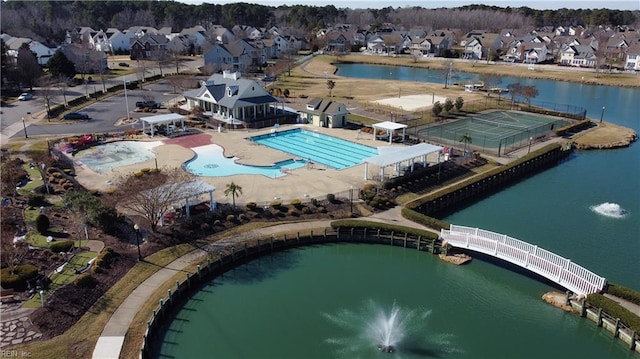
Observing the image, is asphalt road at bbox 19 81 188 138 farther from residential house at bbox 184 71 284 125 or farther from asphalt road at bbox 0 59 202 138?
residential house at bbox 184 71 284 125

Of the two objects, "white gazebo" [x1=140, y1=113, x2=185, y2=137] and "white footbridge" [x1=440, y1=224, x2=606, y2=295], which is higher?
"white gazebo" [x1=140, y1=113, x2=185, y2=137]

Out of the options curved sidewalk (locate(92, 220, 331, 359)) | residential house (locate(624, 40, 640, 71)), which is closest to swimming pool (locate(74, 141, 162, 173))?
curved sidewalk (locate(92, 220, 331, 359))

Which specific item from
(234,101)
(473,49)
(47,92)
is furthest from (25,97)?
(473,49)

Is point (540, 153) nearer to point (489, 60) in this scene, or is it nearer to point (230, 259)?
point (230, 259)

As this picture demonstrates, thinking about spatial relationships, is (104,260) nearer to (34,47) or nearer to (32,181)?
(32,181)

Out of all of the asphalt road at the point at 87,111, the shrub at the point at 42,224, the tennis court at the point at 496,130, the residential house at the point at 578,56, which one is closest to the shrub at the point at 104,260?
the shrub at the point at 42,224

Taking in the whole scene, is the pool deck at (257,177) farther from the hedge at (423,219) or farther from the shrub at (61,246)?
the shrub at (61,246)
